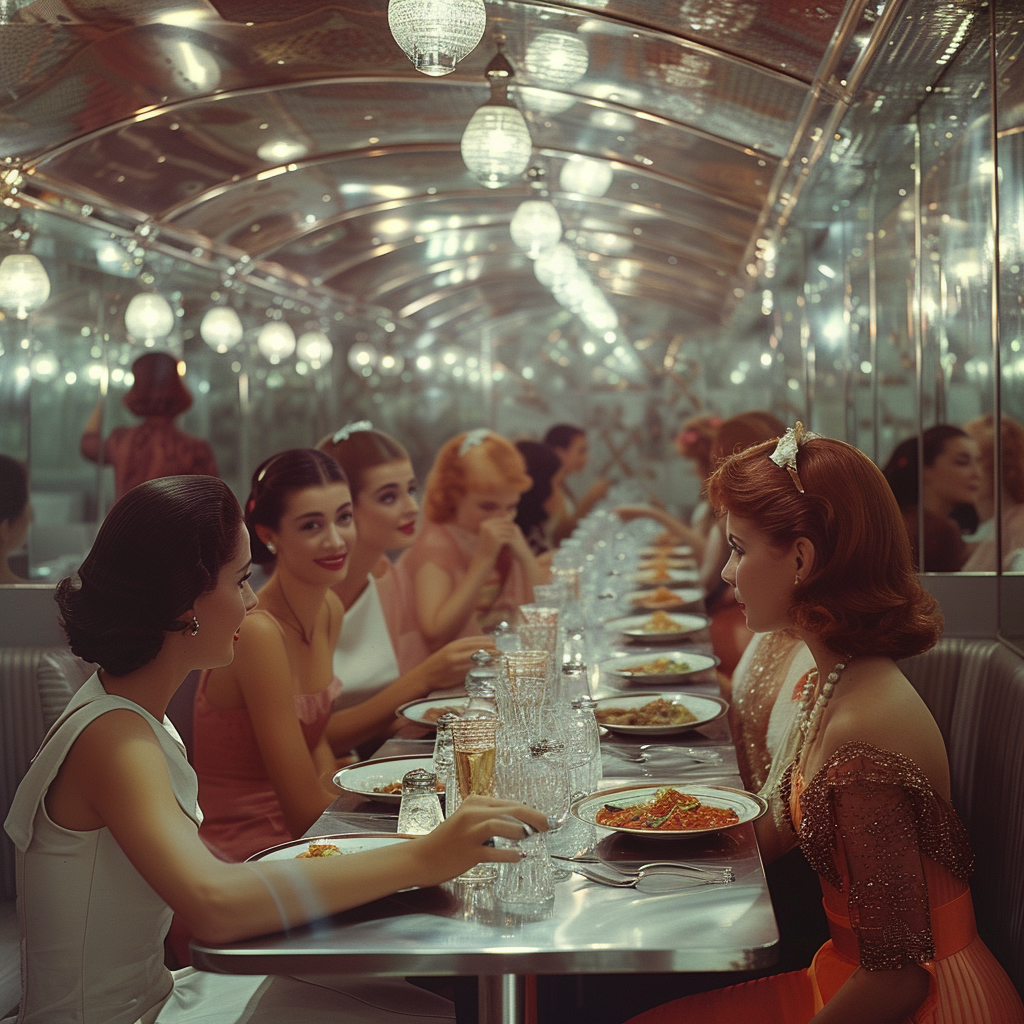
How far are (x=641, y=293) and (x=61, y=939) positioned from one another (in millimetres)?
15052

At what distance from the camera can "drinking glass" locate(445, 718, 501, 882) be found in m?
1.94

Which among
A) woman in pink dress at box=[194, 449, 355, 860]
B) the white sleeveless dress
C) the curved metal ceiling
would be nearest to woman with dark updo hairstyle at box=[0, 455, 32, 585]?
the curved metal ceiling

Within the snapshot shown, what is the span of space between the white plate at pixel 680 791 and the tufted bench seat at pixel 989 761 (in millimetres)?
711

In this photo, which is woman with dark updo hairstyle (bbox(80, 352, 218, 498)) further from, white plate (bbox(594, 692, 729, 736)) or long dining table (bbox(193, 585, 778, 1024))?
→ long dining table (bbox(193, 585, 778, 1024))

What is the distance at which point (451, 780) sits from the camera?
204 cm

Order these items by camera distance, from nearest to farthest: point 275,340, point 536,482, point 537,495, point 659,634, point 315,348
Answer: point 659,634 < point 537,495 < point 536,482 < point 275,340 < point 315,348

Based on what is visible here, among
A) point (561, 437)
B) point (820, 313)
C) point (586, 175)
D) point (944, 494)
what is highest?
point (586, 175)

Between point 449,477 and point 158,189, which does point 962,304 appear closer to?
point 449,477

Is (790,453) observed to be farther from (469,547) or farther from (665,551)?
(665,551)

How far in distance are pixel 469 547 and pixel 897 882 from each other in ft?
12.0

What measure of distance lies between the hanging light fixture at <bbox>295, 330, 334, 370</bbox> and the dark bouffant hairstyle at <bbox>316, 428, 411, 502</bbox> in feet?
23.6

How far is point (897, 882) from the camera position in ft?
5.98

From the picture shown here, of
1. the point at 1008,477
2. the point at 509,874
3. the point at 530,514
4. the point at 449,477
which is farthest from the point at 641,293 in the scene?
the point at 509,874

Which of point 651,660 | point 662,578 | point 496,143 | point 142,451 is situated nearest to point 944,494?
point 651,660
